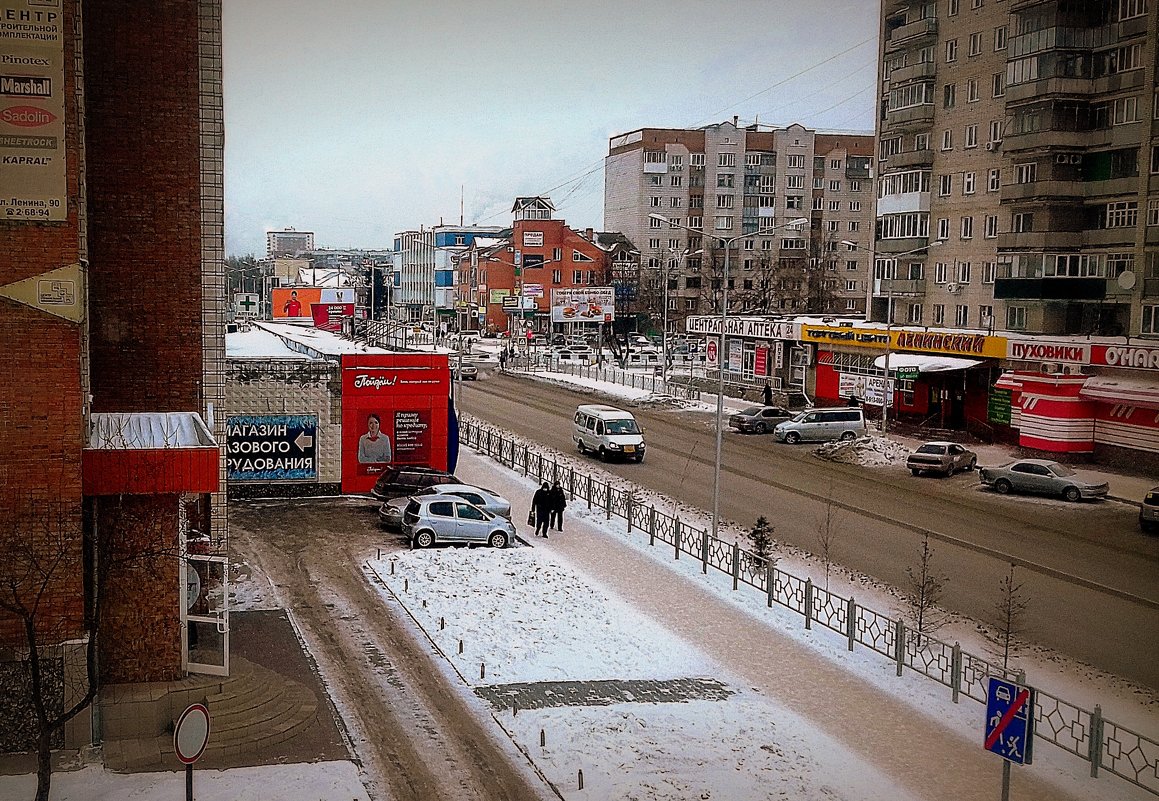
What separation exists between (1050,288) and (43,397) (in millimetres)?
36824

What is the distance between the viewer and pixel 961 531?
25344 millimetres

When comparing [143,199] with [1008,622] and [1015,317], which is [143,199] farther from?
[1015,317]

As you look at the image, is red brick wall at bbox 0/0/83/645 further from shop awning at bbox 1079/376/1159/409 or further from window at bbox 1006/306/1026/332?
window at bbox 1006/306/1026/332

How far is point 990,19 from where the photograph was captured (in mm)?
43656

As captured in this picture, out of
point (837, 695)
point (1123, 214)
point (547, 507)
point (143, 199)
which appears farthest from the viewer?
point (1123, 214)

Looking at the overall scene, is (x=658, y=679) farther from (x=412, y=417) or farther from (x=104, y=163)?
(x=412, y=417)

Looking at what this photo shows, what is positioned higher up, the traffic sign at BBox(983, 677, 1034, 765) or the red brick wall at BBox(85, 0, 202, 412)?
the red brick wall at BBox(85, 0, 202, 412)

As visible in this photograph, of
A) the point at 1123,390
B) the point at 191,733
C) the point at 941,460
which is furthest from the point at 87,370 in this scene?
the point at 1123,390

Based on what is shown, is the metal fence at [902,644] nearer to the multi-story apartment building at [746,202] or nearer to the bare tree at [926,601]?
the bare tree at [926,601]

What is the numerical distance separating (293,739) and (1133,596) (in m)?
14.9

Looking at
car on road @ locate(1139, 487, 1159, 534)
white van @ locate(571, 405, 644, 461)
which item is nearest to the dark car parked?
white van @ locate(571, 405, 644, 461)

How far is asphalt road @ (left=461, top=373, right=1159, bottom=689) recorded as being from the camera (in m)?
18.5

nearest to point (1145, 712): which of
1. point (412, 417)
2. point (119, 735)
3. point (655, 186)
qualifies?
point (119, 735)

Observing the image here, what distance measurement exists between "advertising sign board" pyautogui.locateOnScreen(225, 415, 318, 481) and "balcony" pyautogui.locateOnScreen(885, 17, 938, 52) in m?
32.6
